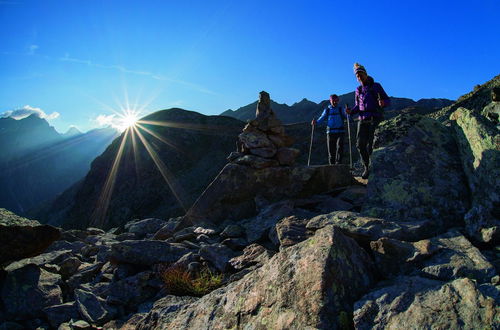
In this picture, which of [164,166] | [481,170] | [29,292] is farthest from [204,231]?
[164,166]

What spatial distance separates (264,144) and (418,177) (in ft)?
21.6

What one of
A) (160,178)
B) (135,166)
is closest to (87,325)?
(160,178)

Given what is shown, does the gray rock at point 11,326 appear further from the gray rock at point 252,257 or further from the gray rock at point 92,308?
the gray rock at point 252,257

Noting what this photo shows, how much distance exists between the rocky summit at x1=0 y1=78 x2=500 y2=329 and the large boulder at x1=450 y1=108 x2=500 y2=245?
29 mm

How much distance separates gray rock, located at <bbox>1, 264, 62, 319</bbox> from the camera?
671 cm

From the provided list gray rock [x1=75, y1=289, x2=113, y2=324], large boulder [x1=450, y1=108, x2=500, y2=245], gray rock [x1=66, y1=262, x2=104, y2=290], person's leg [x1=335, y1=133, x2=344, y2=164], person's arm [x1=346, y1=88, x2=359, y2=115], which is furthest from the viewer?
person's leg [x1=335, y1=133, x2=344, y2=164]

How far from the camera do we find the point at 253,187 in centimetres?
1180

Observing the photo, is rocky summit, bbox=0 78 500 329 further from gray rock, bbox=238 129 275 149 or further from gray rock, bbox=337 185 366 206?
gray rock, bbox=238 129 275 149

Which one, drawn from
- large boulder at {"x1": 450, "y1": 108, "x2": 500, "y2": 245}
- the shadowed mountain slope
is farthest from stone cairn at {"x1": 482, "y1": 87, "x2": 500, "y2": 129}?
the shadowed mountain slope

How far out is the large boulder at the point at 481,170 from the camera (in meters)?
5.51

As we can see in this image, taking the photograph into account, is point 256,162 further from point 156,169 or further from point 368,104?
point 156,169

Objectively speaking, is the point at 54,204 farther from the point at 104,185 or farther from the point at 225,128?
the point at 225,128

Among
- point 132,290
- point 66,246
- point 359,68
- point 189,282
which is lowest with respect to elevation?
point 66,246

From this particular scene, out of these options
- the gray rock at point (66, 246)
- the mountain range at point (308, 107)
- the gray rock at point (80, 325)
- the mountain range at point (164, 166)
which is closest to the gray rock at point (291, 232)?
the gray rock at point (80, 325)
